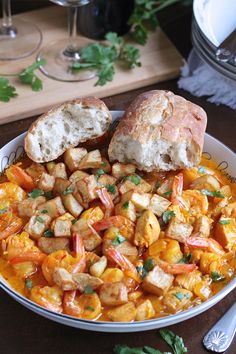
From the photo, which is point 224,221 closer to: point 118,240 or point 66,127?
point 118,240

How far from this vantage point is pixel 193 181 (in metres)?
2.55

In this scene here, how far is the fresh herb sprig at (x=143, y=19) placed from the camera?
3418 millimetres

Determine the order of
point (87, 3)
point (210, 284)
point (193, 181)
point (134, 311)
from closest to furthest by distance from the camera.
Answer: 1. point (134, 311)
2. point (210, 284)
3. point (193, 181)
4. point (87, 3)

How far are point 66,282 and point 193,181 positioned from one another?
71cm

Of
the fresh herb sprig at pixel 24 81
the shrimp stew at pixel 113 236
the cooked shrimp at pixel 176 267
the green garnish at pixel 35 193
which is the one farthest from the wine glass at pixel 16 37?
the cooked shrimp at pixel 176 267

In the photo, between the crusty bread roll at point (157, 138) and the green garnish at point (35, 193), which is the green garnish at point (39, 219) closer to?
the green garnish at point (35, 193)

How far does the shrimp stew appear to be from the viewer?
2109mm

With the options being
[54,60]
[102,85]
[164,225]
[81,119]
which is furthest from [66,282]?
[54,60]

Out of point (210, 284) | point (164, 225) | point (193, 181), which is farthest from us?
point (193, 181)

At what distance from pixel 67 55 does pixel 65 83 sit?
248mm

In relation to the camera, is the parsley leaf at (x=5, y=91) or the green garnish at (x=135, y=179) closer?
the green garnish at (x=135, y=179)

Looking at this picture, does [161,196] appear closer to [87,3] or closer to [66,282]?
[66,282]

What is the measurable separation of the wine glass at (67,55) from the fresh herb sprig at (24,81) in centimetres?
8

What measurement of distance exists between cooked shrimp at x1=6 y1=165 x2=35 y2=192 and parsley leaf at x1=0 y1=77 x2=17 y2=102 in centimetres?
62
